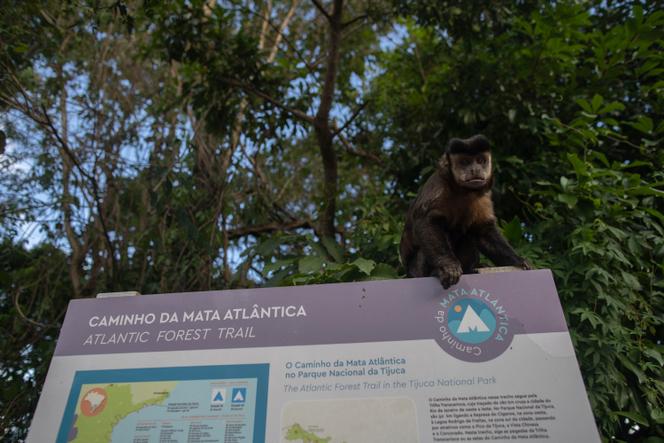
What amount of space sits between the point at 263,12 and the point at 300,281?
527 centimetres

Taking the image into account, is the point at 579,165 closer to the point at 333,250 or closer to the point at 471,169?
the point at 471,169

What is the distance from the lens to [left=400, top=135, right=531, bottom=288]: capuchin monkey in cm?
242

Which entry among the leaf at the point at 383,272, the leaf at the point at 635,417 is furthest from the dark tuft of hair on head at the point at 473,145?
the leaf at the point at 635,417

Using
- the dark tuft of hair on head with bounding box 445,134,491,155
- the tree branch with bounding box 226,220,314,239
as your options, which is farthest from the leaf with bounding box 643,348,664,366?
the tree branch with bounding box 226,220,314,239

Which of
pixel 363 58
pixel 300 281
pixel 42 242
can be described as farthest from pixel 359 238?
pixel 42 242

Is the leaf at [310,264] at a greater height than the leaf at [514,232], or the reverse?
the leaf at [514,232]

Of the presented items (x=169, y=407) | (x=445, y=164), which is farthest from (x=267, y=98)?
(x=169, y=407)

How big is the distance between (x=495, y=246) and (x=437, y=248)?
51cm

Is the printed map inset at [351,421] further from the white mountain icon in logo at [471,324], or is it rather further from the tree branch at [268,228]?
the tree branch at [268,228]

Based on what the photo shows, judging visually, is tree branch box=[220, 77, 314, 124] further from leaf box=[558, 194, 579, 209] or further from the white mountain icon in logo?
the white mountain icon in logo

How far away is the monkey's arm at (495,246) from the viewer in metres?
2.55

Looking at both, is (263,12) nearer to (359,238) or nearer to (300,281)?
(359,238)

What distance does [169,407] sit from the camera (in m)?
1.80

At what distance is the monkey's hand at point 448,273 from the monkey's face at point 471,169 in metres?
0.51
